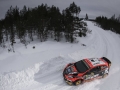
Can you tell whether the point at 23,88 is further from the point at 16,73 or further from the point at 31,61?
the point at 31,61

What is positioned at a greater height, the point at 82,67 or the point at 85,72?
the point at 82,67

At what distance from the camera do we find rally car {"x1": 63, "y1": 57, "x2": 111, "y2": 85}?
9742 millimetres

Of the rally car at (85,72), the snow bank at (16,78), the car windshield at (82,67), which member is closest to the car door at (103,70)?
the rally car at (85,72)

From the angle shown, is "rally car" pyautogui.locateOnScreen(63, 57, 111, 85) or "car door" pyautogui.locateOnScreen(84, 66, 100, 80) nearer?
"rally car" pyautogui.locateOnScreen(63, 57, 111, 85)

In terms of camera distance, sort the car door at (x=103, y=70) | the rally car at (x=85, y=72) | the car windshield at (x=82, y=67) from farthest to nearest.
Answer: the car door at (x=103, y=70) < the car windshield at (x=82, y=67) < the rally car at (x=85, y=72)

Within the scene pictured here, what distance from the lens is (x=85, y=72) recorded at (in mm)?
9812

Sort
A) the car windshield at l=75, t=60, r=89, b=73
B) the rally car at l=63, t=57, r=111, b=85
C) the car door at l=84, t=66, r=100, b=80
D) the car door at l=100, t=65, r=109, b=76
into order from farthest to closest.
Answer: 1. the car door at l=100, t=65, r=109, b=76
2. the car windshield at l=75, t=60, r=89, b=73
3. the car door at l=84, t=66, r=100, b=80
4. the rally car at l=63, t=57, r=111, b=85

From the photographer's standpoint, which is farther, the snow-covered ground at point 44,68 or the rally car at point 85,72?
the snow-covered ground at point 44,68

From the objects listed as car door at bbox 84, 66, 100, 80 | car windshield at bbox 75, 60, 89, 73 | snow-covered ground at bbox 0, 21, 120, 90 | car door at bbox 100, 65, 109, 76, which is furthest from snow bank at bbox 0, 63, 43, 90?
car door at bbox 100, 65, 109, 76

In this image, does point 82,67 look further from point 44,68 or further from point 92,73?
point 44,68

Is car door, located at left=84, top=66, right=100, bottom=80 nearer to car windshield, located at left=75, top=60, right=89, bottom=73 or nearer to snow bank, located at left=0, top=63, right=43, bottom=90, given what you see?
car windshield, located at left=75, top=60, right=89, bottom=73

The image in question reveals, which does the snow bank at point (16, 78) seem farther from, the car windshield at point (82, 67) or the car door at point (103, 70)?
the car door at point (103, 70)

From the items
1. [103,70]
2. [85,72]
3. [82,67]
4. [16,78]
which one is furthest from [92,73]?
[16,78]

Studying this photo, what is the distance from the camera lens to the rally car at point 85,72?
32.0 feet
